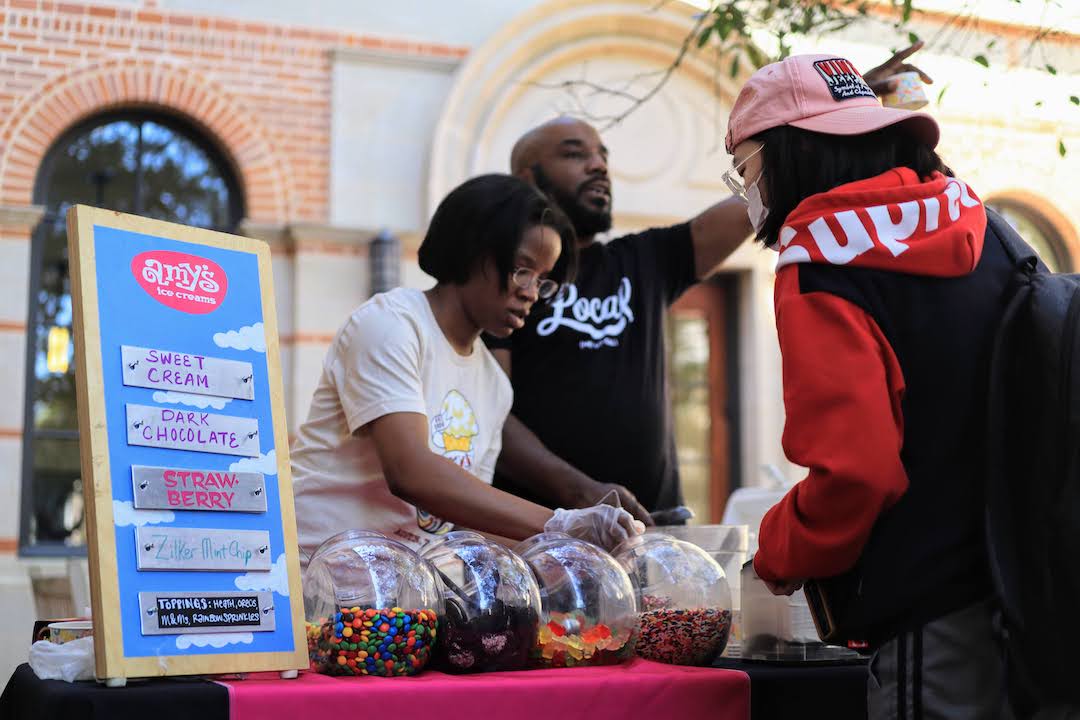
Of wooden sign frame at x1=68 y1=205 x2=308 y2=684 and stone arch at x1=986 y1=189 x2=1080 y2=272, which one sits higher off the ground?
stone arch at x1=986 y1=189 x2=1080 y2=272

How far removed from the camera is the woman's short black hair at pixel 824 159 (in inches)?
74.7

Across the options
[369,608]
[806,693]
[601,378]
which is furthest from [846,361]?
[601,378]

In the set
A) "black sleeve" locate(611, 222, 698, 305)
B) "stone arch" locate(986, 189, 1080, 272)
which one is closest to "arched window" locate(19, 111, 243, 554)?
"black sleeve" locate(611, 222, 698, 305)

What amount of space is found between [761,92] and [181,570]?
1.11 meters

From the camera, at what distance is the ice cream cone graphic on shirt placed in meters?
2.65

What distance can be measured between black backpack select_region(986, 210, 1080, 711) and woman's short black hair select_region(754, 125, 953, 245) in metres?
0.27

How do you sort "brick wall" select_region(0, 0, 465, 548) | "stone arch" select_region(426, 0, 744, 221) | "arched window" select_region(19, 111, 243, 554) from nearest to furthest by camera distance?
"brick wall" select_region(0, 0, 465, 548), "arched window" select_region(19, 111, 243, 554), "stone arch" select_region(426, 0, 744, 221)

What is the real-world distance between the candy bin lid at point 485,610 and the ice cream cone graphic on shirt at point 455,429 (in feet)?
1.80

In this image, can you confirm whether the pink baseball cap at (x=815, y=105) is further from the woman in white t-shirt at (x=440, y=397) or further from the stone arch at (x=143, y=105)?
the stone arch at (x=143, y=105)

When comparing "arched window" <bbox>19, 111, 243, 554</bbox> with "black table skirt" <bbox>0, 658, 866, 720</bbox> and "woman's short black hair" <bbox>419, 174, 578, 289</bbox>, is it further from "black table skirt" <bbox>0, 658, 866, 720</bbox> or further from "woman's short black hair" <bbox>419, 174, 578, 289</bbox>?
"black table skirt" <bbox>0, 658, 866, 720</bbox>

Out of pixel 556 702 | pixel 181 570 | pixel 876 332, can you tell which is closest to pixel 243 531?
pixel 181 570

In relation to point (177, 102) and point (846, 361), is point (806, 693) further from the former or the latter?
point (177, 102)

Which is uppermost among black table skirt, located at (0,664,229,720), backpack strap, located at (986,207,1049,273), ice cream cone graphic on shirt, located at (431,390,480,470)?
backpack strap, located at (986,207,1049,273)

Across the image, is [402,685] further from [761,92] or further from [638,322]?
[638,322]
